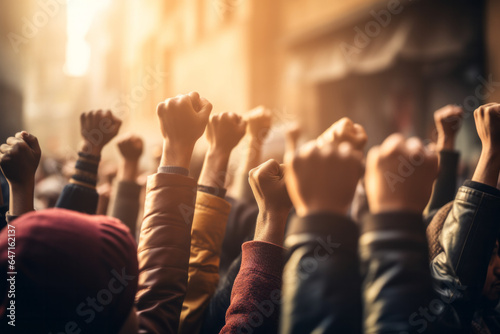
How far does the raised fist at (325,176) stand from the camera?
60 cm

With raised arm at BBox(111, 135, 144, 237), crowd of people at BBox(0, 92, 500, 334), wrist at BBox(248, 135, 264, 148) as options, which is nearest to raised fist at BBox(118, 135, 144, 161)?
raised arm at BBox(111, 135, 144, 237)

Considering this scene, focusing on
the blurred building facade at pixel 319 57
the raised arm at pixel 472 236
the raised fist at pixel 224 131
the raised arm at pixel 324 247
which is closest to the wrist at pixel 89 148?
the raised fist at pixel 224 131

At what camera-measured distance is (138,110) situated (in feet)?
46.8

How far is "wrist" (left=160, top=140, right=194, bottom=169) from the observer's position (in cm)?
98

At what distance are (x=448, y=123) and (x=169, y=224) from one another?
1.06 meters

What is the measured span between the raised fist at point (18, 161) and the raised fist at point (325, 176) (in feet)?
2.49

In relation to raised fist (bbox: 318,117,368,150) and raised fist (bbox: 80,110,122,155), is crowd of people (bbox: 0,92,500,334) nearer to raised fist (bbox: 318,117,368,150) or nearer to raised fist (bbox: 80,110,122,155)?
raised fist (bbox: 318,117,368,150)

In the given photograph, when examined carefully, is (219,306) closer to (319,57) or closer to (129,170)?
(129,170)

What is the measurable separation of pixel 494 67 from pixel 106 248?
433cm

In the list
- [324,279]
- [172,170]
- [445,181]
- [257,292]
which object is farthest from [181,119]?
[445,181]

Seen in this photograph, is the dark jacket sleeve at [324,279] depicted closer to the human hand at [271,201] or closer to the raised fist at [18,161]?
the human hand at [271,201]

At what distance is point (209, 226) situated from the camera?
109 cm

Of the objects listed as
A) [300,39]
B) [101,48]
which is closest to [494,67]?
[300,39]

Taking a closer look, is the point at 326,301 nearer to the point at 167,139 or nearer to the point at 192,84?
the point at 167,139
